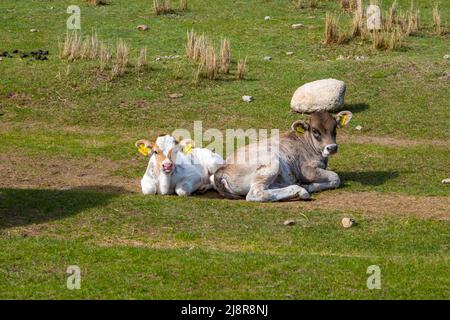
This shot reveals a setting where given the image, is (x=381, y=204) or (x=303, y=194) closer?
(x=381, y=204)

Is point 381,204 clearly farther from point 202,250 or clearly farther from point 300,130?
point 202,250

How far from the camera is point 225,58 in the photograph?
939 inches

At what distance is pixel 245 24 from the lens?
27891mm

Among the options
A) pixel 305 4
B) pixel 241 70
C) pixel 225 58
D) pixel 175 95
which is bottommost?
pixel 175 95

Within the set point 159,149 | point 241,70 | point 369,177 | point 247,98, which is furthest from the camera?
point 241,70

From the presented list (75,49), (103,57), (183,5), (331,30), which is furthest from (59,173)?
(183,5)

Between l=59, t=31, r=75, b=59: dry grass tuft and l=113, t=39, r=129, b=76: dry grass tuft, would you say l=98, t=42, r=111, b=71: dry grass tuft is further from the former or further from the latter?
l=59, t=31, r=75, b=59: dry grass tuft

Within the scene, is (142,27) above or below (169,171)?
above

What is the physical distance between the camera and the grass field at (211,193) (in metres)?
11.7

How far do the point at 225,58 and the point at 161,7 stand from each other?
5.67 meters

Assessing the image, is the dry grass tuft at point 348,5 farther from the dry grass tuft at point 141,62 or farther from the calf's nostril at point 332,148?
the calf's nostril at point 332,148

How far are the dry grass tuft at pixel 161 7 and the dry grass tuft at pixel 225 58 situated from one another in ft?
17.3

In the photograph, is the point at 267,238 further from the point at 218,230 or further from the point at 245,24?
the point at 245,24
